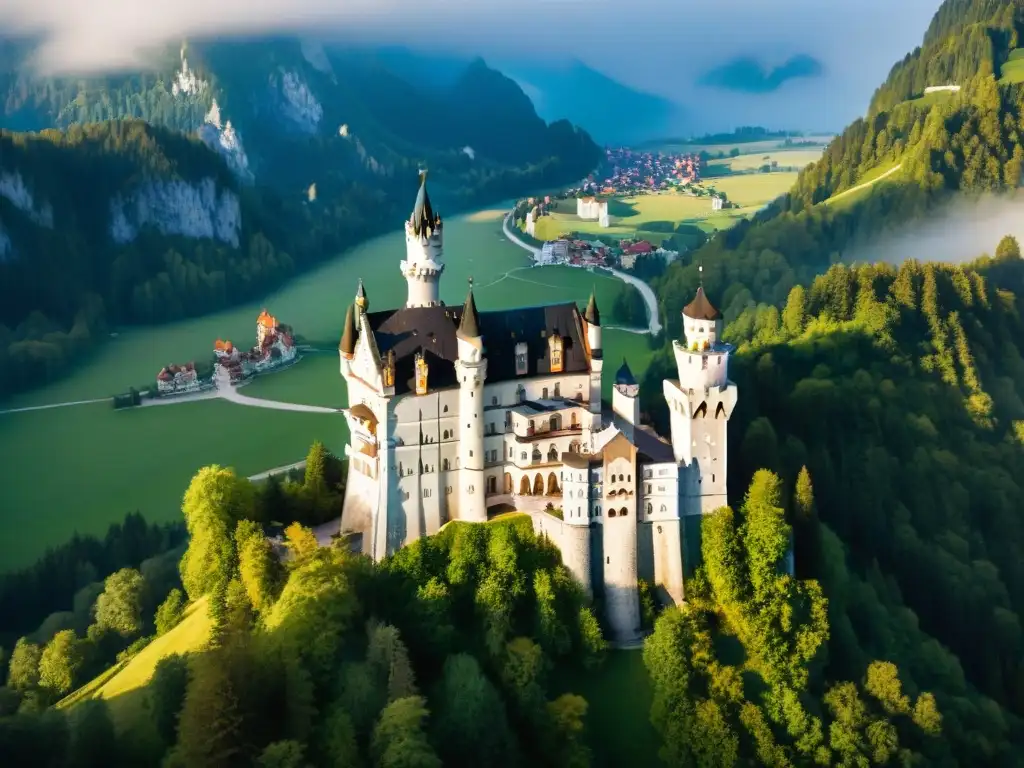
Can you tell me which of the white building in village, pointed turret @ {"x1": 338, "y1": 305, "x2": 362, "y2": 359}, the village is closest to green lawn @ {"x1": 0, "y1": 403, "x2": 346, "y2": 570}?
the village

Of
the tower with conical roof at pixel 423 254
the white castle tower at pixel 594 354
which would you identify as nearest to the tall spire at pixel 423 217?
the tower with conical roof at pixel 423 254

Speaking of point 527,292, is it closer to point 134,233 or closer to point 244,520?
point 134,233

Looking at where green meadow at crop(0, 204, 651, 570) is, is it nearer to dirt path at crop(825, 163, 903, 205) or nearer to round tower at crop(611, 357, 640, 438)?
dirt path at crop(825, 163, 903, 205)

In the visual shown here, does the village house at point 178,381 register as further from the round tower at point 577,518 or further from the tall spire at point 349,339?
the round tower at point 577,518

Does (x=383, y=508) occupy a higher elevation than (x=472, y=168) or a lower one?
lower

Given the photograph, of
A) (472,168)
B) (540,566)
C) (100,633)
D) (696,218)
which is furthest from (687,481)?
(472,168)

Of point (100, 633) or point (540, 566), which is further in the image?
point (100, 633)

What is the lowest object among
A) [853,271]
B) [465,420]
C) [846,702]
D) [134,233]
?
[846,702]
